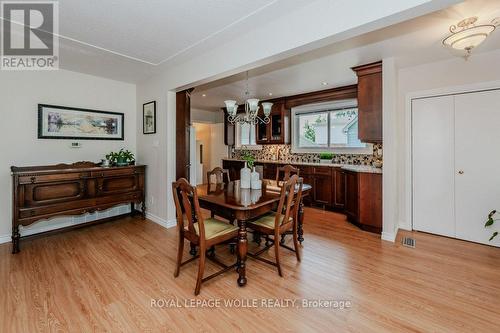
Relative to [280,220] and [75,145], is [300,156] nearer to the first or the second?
[280,220]

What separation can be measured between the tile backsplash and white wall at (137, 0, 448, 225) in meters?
3.00

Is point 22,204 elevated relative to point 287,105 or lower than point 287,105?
lower

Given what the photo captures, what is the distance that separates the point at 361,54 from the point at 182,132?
2837mm

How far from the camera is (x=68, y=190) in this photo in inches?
128

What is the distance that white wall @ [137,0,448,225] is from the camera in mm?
1675

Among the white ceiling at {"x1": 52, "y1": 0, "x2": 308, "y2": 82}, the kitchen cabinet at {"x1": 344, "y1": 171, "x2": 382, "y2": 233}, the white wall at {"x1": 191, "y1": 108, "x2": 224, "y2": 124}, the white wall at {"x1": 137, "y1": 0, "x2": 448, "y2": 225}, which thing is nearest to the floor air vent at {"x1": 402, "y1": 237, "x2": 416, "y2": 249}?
the kitchen cabinet at {"x1": 344, "y1": 171, "x2": 382, "y2": 233}

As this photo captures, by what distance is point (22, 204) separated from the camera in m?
2.90

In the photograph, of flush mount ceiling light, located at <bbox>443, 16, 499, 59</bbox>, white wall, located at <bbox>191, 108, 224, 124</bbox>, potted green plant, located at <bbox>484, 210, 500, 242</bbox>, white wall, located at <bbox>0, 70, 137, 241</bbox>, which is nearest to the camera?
flush mount ceiling light, located at <bbox>443, 16, 499, 59</bbox>

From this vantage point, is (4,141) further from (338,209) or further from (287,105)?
(338,209)

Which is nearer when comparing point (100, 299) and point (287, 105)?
point (100, 299)

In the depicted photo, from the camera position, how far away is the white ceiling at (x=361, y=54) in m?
2.16

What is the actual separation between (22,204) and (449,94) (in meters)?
5.79

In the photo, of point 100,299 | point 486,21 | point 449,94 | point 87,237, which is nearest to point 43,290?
point 100,299

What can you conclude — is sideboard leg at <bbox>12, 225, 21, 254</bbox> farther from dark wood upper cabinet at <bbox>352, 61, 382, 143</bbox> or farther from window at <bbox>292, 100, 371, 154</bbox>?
window at <bbox>292, 100, 371, 154</bbox>
